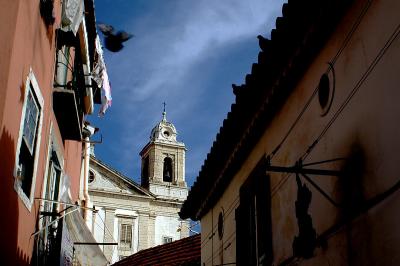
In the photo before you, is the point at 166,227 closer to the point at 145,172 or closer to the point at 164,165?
the point at 164,165

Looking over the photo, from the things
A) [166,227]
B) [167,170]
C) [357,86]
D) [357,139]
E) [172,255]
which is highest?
[167,170]

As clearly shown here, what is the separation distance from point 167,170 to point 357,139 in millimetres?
40411

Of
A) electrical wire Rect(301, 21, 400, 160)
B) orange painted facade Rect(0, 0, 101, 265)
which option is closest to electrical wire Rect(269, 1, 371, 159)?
electrical wire Rect(301, 21, 400, 160)

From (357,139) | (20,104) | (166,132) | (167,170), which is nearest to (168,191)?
(167,170)

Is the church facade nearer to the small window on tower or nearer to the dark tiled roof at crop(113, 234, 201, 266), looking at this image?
the small window on tower

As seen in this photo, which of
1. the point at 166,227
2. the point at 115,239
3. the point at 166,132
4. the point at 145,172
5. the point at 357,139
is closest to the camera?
the point at 357,139

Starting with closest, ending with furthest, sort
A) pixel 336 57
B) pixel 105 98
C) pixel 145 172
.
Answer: pixel 336 57
pixel 105 98
pixel 145 172

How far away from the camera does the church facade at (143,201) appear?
1563 inches

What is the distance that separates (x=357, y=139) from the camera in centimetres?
536

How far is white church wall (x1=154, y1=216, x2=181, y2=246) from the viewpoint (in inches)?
1630

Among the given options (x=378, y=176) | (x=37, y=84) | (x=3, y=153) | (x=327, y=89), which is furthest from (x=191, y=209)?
(x=378, y=176)

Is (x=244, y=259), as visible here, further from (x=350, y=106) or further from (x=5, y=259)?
(x=350, y=106)

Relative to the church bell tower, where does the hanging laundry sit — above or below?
below

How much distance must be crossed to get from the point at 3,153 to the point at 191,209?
6.85 meters
